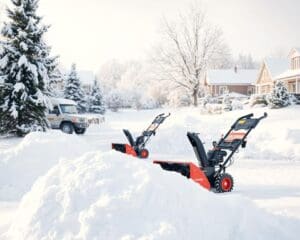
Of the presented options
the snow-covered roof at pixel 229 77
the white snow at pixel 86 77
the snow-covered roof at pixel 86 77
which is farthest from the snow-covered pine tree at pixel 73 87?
the snow-covered roof at pixel 86 77

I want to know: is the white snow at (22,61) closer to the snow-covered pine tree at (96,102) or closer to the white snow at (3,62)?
the white snow at (3,62)

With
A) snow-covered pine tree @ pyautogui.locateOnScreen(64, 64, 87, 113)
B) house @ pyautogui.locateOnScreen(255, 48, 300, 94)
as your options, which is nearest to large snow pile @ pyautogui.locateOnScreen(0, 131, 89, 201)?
house @ pyautogui.locateOnScreen(255, 48, 300, 94)

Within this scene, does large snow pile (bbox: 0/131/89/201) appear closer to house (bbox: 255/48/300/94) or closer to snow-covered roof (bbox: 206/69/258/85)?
house (bbox: 255/48/300/94)

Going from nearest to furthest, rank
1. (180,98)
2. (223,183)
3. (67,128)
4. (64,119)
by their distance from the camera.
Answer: (223,183) → (67,128) → (64,119) → (180,98)

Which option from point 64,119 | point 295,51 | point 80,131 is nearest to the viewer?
point 64,119

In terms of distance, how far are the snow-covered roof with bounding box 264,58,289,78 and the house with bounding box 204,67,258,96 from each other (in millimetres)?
11289

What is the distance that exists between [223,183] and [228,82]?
195 feet

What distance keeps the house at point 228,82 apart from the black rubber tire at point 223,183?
5706 centimetres

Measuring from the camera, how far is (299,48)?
4453cm

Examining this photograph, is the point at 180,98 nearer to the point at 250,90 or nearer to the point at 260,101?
the point at 250,90

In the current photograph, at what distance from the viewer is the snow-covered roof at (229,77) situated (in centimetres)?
6531

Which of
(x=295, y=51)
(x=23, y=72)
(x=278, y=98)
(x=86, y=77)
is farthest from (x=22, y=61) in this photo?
(x=86, y=77)

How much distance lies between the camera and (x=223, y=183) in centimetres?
852

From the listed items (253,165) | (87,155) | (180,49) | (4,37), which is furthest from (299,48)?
(87,155)
